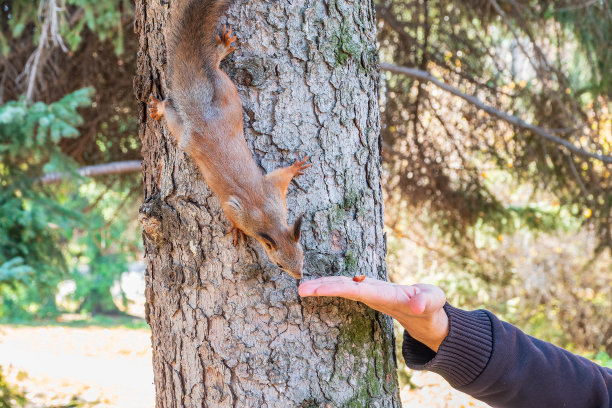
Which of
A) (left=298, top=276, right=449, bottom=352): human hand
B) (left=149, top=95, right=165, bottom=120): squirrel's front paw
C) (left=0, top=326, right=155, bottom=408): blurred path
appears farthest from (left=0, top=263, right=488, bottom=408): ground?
(left=149, top=95, right=165, bottom=120): squirrel's front paw

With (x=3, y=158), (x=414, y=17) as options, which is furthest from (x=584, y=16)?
(x=3, y=158)

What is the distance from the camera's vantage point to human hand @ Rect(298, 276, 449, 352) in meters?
1.27

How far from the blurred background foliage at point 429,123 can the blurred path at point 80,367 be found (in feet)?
3.36

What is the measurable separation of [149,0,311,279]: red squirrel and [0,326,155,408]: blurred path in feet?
12.8

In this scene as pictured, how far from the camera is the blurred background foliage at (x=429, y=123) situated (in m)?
4.17

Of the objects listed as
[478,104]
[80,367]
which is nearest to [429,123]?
[478,104]

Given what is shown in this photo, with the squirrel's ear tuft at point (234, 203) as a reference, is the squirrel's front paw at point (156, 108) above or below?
above

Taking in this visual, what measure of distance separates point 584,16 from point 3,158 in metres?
4.97

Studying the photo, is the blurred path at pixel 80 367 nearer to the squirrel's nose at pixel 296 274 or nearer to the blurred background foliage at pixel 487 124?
the blurred background foliage at pixel 487 124

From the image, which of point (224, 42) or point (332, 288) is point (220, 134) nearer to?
point (224, 42)

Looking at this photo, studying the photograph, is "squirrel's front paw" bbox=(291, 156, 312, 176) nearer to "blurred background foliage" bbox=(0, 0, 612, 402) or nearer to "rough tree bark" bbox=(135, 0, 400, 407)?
"rough tree bark" bbox=(135, 0, 400, 407)

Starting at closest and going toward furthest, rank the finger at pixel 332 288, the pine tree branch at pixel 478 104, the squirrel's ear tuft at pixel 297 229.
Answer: the finger at pixel 332 288
the squirrel's ear tuft at pixel 297 229
the pine tree branch at pixel 478 104

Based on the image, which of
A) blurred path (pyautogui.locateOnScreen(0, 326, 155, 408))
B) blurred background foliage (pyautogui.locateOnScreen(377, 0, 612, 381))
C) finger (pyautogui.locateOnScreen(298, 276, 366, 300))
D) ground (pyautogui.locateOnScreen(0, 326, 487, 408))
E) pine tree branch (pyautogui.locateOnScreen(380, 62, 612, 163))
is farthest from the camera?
blurred path (pyautogui.locateOnScreen(0, 326, 155, 408))

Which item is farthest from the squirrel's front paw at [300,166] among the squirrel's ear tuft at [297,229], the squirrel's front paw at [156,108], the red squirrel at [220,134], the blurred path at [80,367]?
the blurred path at [80,367]
